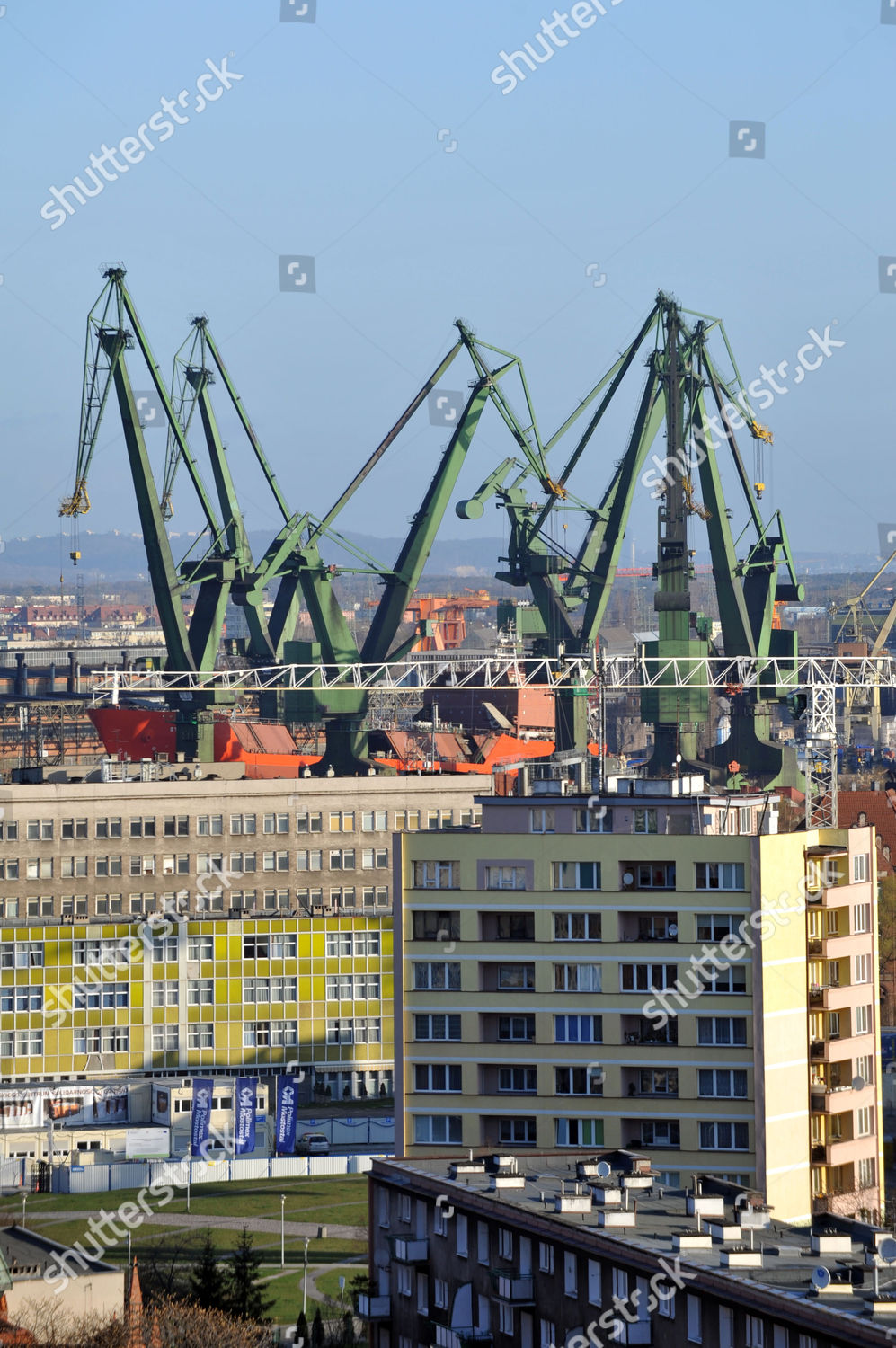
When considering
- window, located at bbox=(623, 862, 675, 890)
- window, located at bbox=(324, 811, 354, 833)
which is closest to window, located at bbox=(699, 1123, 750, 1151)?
window, located at bbox=(623, 862, 675, 890)

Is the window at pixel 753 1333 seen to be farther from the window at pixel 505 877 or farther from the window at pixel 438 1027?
the window at pixel 505 877

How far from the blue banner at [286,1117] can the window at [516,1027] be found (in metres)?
15.2

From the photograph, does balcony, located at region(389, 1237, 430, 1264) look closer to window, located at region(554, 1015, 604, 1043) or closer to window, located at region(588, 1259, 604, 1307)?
window, located at region(588, 1259, 604, 1307)

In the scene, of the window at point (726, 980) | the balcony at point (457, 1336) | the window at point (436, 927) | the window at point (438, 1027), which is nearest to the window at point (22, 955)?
the window at point (436, 927)

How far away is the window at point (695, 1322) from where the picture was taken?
62.0 ft

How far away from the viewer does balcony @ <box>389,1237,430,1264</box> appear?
23.1 metres

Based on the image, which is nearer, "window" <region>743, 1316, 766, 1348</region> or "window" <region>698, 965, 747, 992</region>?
"window" <region>743, 1316, 766, 1348</region>

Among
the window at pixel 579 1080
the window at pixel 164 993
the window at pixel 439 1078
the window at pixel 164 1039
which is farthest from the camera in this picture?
the window at pixel 164 1039

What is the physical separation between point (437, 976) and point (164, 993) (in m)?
21.2

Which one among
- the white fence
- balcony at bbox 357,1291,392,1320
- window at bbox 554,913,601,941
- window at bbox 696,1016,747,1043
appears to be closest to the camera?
balcony at bbox 357,1291,392,1320

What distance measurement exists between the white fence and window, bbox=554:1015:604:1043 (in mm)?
15710

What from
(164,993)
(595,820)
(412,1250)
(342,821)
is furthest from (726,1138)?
(342,821)

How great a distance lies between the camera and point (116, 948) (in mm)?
48781

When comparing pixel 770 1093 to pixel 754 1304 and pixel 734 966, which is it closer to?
pixel 734 966
